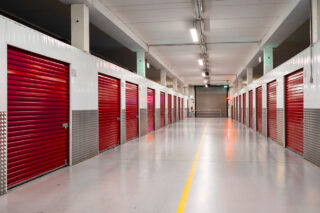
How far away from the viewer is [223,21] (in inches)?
352

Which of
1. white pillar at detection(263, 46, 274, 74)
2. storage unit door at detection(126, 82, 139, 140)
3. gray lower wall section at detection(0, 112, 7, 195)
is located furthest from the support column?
gray lower wall section at detection(0, 112, 7, 195)

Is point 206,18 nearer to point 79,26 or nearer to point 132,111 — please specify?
point 79,26

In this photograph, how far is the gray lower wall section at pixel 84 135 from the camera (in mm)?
6265

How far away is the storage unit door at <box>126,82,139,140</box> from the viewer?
10.5 m

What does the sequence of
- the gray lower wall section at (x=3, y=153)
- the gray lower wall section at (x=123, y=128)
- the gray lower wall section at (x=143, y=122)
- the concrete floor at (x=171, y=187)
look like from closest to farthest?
the concrete floor at (x=171, y=187) < the gray lower wall section at (x=3, y=153) < the gray lower wall section at (x=123, y=128) < the gray lower wall section at (x=143, y=122)

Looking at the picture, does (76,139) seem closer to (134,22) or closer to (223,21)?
(134,22)

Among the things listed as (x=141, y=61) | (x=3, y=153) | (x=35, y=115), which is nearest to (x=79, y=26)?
(x=35, y=115)

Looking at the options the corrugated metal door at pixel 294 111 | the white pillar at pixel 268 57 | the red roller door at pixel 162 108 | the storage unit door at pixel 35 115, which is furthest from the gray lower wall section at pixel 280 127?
the red roller door at pixel 162 108

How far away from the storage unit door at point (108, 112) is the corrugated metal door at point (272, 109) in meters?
6.08

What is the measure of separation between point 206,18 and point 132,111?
4904mm

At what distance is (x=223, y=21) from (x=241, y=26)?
103cm

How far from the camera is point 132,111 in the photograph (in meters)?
11.1

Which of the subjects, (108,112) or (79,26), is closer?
(79,26)

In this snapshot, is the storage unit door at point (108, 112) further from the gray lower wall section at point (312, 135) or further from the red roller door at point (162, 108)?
the red roller door at point (162, 108)
